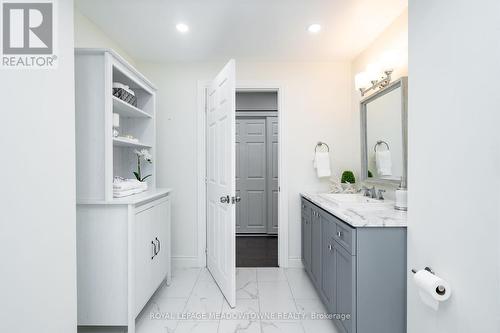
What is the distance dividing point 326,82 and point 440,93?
1.98 m

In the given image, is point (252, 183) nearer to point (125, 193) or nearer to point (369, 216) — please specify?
point (125, 193)

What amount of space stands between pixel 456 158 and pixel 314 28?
174cm

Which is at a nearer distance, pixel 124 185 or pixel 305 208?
pixel 124 185

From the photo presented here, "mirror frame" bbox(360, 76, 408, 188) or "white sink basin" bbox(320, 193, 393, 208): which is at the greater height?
"mirror frame" bbox(360, 76, 408, 188)

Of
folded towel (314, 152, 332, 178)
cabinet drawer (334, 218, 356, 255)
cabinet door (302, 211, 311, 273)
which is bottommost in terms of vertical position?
cabinet door (302, 211, 311, 273)

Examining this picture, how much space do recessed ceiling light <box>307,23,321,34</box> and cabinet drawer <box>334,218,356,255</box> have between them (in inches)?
66.3

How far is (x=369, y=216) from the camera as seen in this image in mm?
1569

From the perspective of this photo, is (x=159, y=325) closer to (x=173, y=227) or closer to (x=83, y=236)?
(x=83, y=236)

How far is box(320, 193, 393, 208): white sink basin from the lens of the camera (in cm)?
197

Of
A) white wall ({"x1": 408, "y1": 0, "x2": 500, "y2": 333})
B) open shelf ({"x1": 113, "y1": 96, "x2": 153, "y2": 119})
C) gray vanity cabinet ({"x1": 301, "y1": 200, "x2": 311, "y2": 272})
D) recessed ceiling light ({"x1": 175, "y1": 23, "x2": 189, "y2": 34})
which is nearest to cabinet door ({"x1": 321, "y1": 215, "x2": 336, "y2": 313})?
gray vanity cabinet ({"x1": 301, "y1": 200, "x2": 311, "y2": 272})

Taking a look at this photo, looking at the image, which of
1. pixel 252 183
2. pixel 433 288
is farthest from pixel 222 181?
pixel 252 183

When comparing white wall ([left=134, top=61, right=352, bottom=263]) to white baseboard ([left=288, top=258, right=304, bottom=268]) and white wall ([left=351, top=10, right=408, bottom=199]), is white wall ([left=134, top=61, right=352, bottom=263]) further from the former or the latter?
white baseboard ([left=288, top=258, right=304, bottom=268])

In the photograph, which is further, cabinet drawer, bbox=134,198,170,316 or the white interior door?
the white interior door

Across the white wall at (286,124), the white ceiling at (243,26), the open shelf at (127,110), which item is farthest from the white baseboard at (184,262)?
the white ceiling at (243,26)
